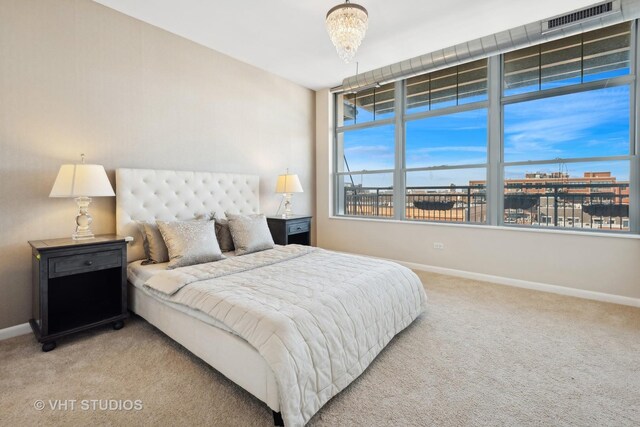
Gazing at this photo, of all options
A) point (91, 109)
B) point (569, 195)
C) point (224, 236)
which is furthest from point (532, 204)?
point (91, 109)

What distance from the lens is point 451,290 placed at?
3596 mm

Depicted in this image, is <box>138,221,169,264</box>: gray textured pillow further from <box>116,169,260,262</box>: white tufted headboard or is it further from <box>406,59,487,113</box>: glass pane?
<box>406,59,487,113</box>: glass pane

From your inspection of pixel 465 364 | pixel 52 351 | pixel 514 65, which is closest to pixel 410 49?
pixel 514 65

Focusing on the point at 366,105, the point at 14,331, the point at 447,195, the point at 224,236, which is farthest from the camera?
the point at 366,105

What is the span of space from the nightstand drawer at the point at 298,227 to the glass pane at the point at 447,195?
1606 millimetres

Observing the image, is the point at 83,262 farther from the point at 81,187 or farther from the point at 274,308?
the point at 274,308

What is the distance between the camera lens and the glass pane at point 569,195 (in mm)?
3320

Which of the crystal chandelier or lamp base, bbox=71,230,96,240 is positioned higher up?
the crystal chandelier

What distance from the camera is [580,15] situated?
8.81ft

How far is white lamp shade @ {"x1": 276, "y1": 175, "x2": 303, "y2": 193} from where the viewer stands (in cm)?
444

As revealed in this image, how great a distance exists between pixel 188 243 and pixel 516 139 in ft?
13.2

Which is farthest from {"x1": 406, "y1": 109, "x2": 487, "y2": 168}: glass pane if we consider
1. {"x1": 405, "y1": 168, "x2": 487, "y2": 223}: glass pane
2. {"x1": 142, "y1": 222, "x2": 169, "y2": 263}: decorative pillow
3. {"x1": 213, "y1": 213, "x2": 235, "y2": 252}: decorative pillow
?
{"x1": 142, "y1": 222, "x2": 169, "y2": 263}: decorative pillow

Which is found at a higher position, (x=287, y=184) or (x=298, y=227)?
(x=287, y=184)

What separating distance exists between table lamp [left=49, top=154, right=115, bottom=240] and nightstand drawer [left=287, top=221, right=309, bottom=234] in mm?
2220
